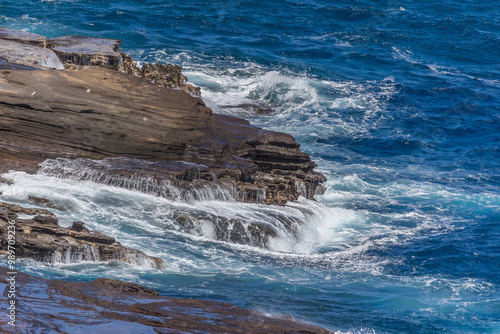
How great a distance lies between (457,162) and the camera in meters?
25.2

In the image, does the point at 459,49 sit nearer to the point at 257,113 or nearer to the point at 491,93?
the point at 491,93

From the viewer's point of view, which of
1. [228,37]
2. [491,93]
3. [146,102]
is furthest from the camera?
[228,37]

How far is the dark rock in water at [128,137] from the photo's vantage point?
15.9m

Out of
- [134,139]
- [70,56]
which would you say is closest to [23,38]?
[70,56]

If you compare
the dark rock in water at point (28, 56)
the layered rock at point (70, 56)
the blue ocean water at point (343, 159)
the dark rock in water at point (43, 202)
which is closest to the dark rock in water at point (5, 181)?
the blue ocean water at point (343, 159)

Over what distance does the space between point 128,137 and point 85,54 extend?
6.90 m

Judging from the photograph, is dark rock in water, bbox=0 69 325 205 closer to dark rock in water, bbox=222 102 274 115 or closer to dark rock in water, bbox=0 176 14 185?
dark rock in water, bbox=0 176 14 185

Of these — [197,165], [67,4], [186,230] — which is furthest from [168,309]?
[67,4]

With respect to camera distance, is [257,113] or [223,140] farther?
[257,113]

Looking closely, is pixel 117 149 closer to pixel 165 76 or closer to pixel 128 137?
pixel 128 137

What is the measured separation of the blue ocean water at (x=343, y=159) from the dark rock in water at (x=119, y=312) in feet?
3.18

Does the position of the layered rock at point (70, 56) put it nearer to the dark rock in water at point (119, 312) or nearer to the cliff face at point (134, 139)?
the cliff face at point (134, 139)

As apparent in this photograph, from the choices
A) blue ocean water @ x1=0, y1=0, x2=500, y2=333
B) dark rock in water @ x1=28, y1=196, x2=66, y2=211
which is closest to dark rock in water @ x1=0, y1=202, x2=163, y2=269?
blue ocean water @ x1=0, y1=0, x2=500, y2=333

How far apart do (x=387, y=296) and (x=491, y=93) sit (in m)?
22.8
